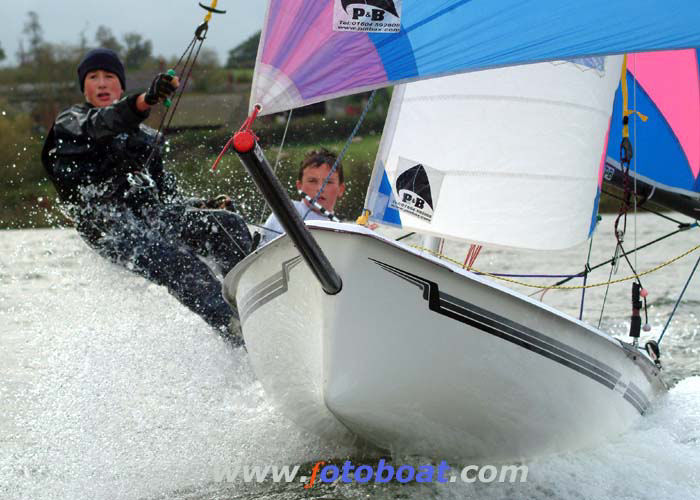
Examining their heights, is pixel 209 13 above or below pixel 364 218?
above

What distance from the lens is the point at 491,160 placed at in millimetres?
3766

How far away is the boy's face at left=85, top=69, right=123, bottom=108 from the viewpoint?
4.93 meters

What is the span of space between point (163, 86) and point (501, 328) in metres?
1.79

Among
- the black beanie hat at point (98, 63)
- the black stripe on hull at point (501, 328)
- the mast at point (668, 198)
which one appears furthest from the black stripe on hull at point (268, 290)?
the mast at point (668, 198)

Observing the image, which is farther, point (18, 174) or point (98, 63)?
point (18, 174)

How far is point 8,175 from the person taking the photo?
13.1 meters

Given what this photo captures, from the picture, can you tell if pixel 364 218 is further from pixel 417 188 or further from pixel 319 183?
pixel 319 183

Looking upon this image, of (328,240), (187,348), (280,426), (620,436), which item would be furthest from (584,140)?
(187,348)

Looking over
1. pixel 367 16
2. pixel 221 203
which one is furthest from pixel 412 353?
pixel 221 203

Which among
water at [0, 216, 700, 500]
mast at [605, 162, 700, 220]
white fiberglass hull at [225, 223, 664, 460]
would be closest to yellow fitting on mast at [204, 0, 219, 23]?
white fiberglass hull at [225, 223, 664, 460]

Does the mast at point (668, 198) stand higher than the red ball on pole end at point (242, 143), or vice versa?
the red ball on pole end at point (242, 143)

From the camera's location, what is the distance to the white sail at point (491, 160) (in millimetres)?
3752

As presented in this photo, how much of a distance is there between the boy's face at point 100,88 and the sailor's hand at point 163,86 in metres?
1.12

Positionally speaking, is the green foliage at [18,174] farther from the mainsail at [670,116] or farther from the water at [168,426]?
the mainsail at [670,116]
